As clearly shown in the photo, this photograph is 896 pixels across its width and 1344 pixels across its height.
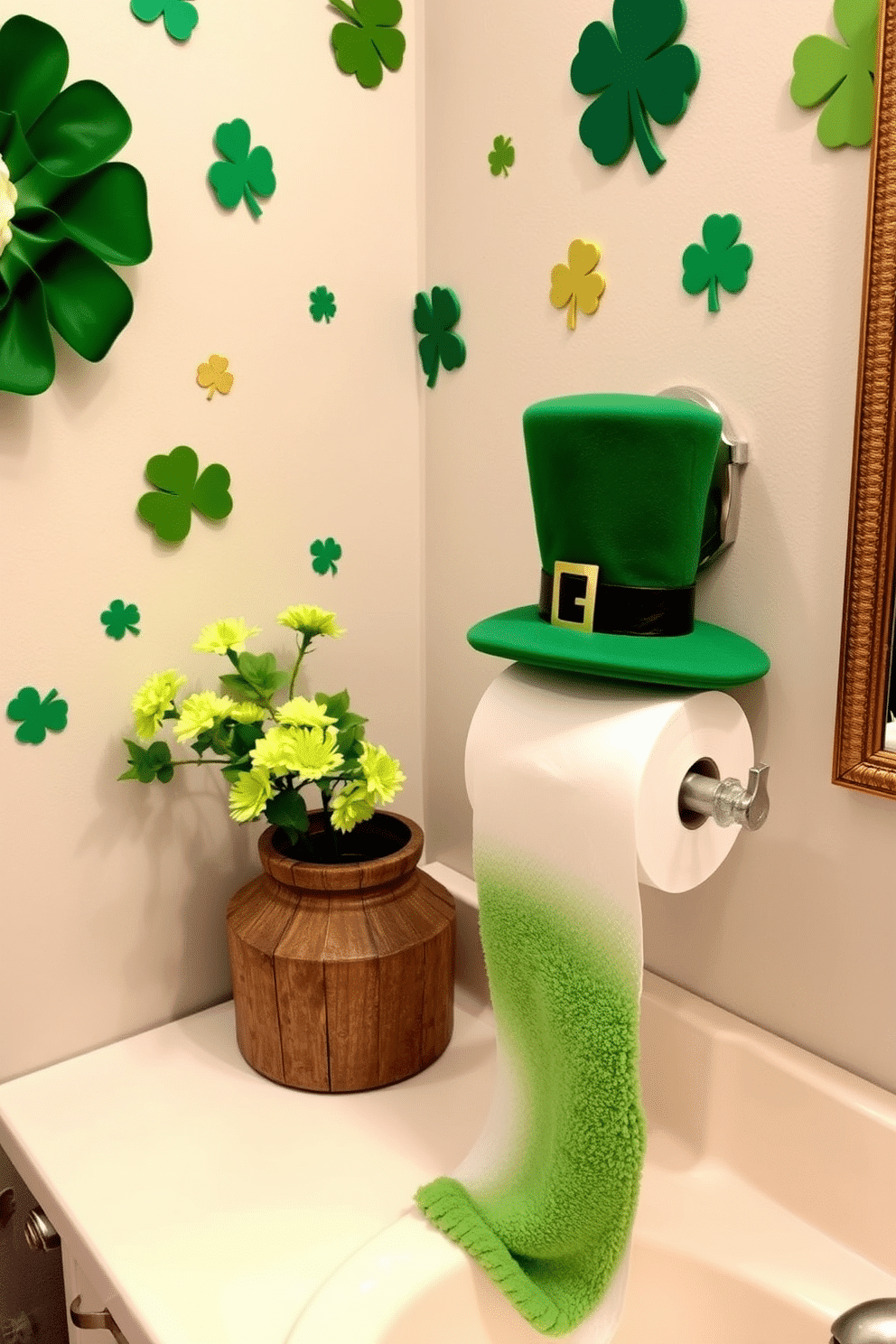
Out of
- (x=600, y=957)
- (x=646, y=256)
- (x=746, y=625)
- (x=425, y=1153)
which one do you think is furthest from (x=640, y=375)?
(x=425, y=1153)

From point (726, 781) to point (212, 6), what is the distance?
0.69 meters

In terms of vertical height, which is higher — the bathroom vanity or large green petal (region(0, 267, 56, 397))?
large green petal (region(0, 267, 56, 397))

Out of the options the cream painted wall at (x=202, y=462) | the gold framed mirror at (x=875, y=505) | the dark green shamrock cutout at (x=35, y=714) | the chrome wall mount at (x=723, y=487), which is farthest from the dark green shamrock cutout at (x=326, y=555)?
the gold framed mirror at (x=875, y=505)

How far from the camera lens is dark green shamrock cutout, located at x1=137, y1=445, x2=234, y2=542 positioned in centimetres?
86

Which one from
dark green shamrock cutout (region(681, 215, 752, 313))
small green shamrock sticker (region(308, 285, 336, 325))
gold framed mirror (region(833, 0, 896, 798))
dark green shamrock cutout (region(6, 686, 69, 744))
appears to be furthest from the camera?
small green shamrock sticker (region(308, 285, 336, 325))

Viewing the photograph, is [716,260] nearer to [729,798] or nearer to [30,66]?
[729,798]

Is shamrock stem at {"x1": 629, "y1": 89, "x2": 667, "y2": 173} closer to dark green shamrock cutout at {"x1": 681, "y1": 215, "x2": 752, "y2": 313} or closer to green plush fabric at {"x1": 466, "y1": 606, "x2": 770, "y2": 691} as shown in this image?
dark green shamrock cutout at {"x1": 681, "y1": 215, "x2": 752, "y2": 313}

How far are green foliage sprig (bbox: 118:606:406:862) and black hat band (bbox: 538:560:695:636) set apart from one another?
238mm

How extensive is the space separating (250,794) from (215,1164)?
267 mm

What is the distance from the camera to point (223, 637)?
86 centimetres

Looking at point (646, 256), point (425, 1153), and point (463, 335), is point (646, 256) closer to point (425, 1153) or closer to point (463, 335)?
point (463, 335)

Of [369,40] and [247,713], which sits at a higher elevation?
[369,40]

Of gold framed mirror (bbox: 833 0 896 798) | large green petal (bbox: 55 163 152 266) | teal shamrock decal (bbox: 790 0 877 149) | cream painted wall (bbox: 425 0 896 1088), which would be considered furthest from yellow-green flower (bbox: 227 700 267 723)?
teal shamrock decal (bbox: 790 0 877 149)

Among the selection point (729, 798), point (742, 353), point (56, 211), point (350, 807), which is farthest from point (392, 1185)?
point (56, 211)
